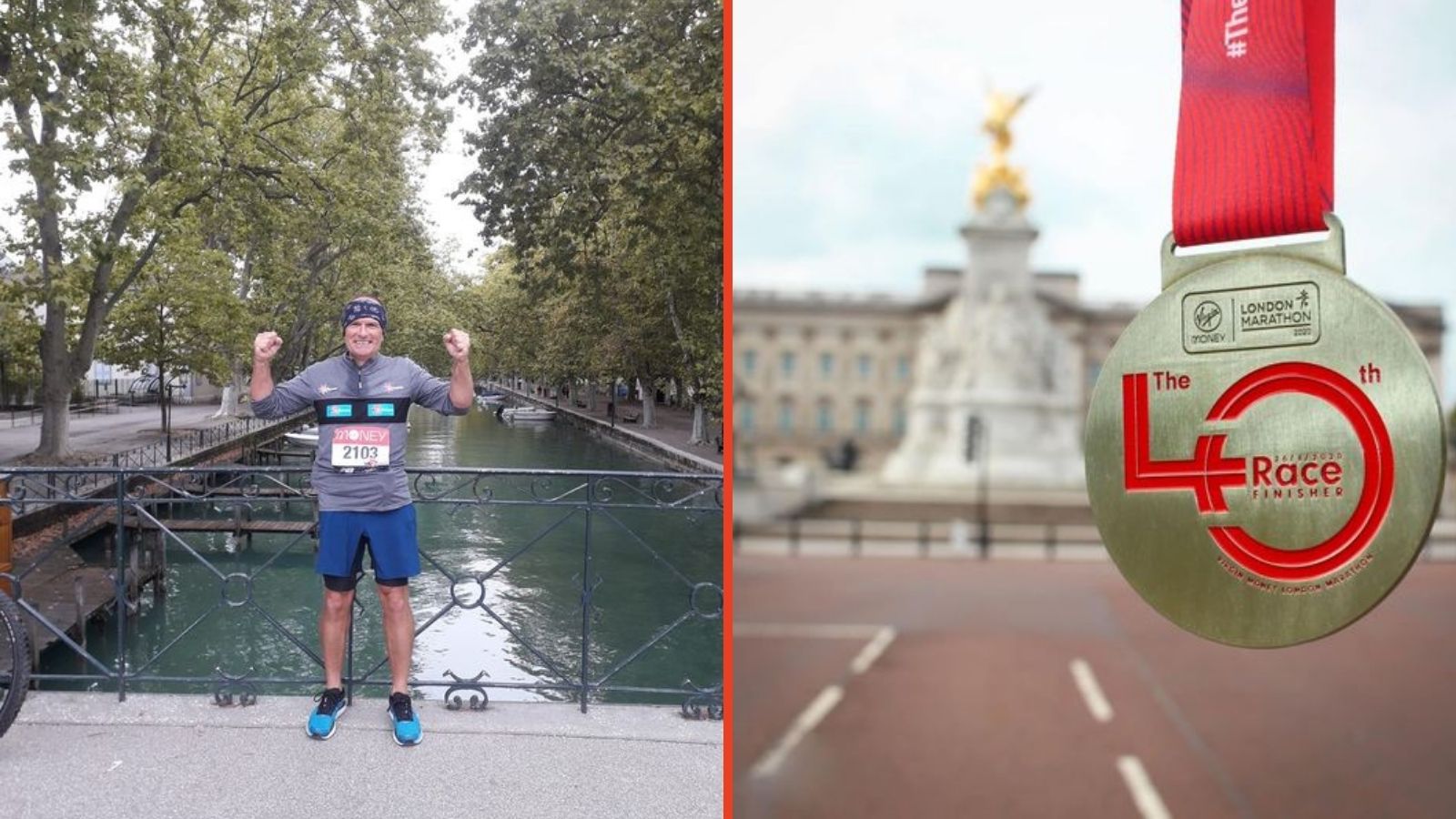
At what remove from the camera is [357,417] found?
2.75m

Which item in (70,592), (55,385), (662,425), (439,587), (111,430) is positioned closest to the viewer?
(70,592)

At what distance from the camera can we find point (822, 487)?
685 mm

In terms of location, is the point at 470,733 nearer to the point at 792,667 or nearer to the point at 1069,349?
the point at 792,667

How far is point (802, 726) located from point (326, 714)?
8.14ft

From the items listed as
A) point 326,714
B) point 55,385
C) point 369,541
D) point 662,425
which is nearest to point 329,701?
point 326,714

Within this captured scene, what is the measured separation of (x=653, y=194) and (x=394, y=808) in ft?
21.0

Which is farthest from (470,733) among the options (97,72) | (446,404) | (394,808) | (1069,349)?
(97,72)

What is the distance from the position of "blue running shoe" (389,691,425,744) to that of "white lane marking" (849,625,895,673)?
2.39 metres

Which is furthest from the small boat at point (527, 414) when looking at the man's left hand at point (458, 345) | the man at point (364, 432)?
the man's left hand at point (458, 345)

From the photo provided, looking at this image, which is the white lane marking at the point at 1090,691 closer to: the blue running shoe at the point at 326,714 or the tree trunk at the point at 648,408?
the blue running shoe at the point at 326,714

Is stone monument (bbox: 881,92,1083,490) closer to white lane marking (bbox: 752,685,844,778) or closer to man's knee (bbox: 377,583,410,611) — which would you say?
white lane marking (bbox: 752,685,844,778)

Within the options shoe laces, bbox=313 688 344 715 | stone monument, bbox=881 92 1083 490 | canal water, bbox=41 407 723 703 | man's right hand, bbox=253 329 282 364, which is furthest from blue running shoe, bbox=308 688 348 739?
canal water, bbox=41 407 723 703

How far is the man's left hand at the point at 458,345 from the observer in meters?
2.69

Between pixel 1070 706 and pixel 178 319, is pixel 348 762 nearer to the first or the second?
pixel 1070 706
